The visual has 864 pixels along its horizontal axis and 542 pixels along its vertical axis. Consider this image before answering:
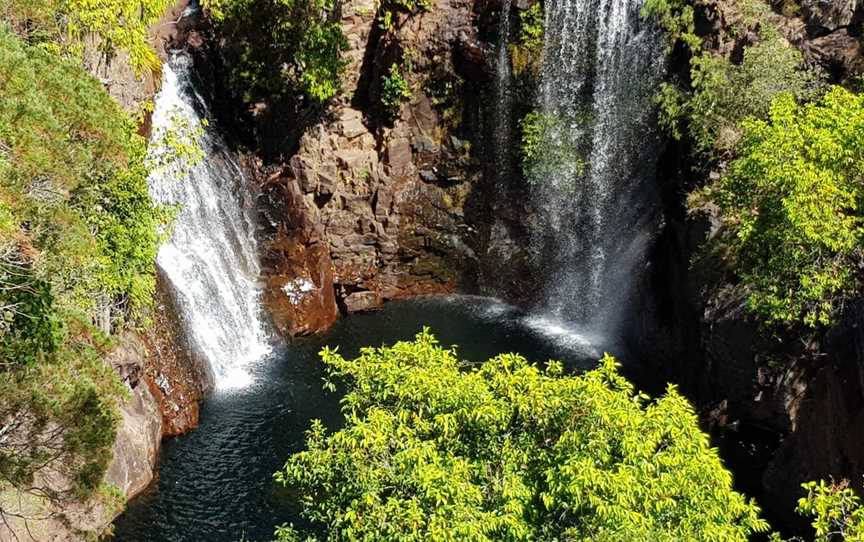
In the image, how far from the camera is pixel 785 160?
20.9 meters

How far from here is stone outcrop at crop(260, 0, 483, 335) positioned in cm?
3512

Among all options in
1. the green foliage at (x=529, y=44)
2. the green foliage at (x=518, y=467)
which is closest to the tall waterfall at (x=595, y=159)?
the green foliage at (x=529, y=44)

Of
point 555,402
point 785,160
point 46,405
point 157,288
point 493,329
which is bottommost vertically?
point 493,329

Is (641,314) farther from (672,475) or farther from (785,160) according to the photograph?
(672,475)

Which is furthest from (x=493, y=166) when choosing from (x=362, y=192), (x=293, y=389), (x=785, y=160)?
(x=785, y=160)

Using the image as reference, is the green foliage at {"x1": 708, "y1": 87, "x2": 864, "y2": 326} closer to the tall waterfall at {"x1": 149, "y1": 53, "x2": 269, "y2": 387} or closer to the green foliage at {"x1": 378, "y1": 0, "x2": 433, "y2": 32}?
the green foliage at {"x1": 378, "y1": 0, "x2": 433, "y2": 32}

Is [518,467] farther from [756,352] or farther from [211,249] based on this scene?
[211,249]

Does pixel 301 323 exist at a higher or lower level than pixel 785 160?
lower

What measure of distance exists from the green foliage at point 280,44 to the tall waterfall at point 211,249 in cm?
219

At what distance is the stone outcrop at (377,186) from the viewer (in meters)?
35.1

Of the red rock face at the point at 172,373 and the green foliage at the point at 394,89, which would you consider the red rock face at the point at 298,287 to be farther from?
the green foliage at the point at 394,89

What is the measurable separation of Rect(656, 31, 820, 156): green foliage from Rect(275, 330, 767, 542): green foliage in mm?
16566

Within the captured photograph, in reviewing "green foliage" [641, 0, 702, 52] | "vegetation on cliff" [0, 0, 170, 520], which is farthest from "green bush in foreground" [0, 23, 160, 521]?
"green foliage" [641, 0, 702, 52]

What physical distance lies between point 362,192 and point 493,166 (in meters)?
6.09
